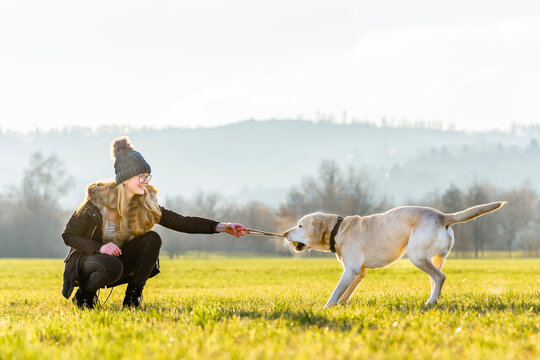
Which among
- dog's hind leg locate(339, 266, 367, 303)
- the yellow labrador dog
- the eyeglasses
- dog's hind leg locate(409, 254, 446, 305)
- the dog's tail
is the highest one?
the eyeglasses

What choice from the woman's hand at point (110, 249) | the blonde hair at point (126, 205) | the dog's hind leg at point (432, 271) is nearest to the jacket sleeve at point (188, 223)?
the blonde hair at point (126, 205)

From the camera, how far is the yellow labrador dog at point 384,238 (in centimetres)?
809

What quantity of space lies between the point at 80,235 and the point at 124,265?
777mm

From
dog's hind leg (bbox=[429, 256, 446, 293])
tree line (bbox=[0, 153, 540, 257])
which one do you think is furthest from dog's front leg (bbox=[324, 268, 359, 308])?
tree line (bbox=[0, 153, 540, 257])

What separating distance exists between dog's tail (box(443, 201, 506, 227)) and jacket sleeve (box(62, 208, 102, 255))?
4.66 meters

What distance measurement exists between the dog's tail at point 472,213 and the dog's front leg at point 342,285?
1.47m

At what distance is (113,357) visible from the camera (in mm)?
4199

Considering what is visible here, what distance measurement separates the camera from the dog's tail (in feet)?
25.6

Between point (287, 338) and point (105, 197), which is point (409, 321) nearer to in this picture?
point (287, 338)

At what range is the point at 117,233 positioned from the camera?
27.0 ft

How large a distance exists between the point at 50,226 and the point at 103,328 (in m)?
96.7

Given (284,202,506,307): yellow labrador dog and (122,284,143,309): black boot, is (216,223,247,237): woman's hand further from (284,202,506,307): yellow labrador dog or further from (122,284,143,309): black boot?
(122,284,143,309): black boot

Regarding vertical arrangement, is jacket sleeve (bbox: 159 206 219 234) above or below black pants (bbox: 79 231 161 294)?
above

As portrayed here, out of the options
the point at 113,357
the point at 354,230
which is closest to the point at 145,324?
the point at 113,357
